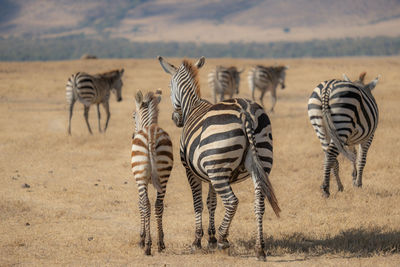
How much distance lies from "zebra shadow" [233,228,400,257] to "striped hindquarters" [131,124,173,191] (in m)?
1.44

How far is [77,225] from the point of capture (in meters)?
8.52

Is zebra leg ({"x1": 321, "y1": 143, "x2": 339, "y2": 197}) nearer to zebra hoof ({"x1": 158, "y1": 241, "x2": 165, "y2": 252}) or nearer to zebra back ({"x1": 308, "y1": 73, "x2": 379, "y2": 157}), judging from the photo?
zebra back ({"x1": 308, "y1": 73, "x2": 379, "y2": 157})

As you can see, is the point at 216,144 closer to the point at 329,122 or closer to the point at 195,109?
the point at 195,109

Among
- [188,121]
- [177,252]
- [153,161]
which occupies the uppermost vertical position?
[188,121]

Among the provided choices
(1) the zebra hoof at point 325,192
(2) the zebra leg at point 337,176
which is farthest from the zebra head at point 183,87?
(2) the zebra leg at point 337,176

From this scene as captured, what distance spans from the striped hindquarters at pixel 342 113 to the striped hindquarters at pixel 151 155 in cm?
351

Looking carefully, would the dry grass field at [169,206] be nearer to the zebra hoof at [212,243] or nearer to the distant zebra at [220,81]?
the zebra hoof at [212,243]

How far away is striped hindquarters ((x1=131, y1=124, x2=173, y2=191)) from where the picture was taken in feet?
22.1

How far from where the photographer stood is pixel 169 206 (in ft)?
31.9

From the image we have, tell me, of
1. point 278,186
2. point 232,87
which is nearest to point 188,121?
point 278,186

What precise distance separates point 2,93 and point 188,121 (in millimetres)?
25023

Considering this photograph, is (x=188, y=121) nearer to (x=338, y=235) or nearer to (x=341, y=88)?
(x=338, y=235)

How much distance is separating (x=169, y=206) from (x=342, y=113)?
11.8 feet

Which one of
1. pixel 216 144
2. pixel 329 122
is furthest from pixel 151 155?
pixel 329 122
